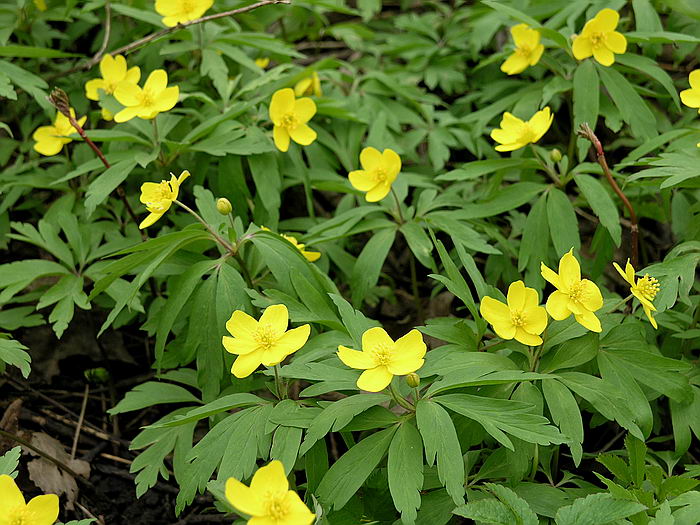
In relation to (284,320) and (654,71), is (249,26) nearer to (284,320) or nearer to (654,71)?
(654,71)

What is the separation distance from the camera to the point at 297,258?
232 cm

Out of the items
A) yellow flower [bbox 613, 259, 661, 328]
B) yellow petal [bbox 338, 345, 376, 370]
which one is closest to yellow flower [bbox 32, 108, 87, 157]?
yellow petal [bbox 338, 345, 376, 370]

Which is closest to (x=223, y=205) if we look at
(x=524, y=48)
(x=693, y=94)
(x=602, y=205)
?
(x=602, y=205)

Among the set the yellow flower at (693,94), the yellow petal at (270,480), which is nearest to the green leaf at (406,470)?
the yellow petal at (270,480)

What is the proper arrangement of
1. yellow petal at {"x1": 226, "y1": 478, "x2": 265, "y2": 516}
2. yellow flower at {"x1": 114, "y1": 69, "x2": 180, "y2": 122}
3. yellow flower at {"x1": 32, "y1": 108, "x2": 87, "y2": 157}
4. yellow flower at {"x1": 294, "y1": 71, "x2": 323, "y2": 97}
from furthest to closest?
yellow flower at {"x1": 294, "y1": 71, "x2": 323, "y2": 97} → yellow flower at {"x1": 32, "y1": 108, "x2": 87, "y2": 157} → yellow flower at {"x1": 114, "y1": 69, "x2": 180, "y2": 122} → yellow petal at {"x1": 226, "y1": 478, "x2": 265, "y2": 516}

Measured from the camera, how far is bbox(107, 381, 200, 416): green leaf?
233cm

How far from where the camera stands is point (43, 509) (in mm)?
1741

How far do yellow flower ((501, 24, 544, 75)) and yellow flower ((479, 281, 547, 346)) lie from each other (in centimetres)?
133

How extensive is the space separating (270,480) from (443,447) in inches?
17.1

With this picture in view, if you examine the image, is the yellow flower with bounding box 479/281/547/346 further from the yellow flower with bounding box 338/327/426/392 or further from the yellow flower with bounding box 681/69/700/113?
the yellow flower with bounding box 681/69/700/113

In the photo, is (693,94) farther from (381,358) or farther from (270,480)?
(270,480)

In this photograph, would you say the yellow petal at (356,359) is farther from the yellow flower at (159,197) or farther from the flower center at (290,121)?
the flower center at (290,121)

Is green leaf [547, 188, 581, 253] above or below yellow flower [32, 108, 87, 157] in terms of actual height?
below

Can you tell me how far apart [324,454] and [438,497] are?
1.08 feet
